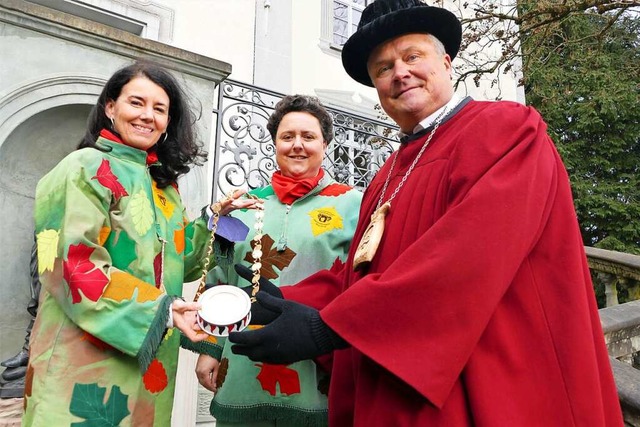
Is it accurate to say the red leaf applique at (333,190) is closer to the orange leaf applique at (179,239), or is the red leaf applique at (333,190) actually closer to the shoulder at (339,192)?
the shoulder at (339,192)

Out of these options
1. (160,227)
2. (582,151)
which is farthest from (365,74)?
(582,151)

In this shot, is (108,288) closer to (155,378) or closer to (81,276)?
(81,276)

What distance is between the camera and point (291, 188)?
255 centimetres

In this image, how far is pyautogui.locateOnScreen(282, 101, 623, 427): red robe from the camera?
1.28 meters

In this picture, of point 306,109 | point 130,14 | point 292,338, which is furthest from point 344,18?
point 292,338

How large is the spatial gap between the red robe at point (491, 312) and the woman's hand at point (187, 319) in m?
0.55

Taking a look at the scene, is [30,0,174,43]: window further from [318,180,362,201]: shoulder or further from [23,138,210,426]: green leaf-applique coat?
[23,138,210,426]: green leaf-applique coat

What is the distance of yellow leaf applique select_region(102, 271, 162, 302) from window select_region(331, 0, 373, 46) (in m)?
8.39

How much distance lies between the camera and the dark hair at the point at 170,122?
2240 mm

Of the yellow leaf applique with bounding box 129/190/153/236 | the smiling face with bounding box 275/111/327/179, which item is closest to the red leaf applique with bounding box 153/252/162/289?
the yellow leaf applique with bounding box 129/190/153/236

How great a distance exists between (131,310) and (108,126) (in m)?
0.84

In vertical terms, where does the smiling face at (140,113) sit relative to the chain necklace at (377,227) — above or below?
above

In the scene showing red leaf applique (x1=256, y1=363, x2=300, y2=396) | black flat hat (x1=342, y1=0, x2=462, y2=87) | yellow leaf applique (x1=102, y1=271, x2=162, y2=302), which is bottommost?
red leaf applique (x1=256, y1=363, x2=300, y2=396)

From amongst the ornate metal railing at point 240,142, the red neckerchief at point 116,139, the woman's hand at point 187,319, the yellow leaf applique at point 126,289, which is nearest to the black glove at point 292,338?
the woman's hand at point 187,319
